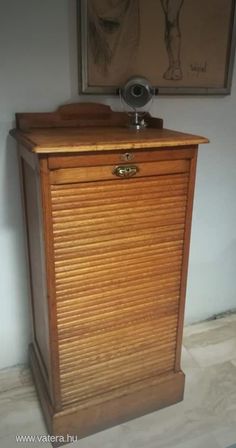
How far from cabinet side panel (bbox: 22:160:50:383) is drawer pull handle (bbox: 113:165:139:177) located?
0.24 meters

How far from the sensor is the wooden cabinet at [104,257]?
112 cm

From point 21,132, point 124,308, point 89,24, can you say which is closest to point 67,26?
point 89,24

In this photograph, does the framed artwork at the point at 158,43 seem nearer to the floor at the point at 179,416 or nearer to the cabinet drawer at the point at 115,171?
the cabinet drawer at the point at 115,171

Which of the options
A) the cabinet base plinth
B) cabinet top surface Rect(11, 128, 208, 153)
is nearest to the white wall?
cabinet top surface Rect(11, 128, 208, 153)

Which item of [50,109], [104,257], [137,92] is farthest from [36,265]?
[137,92]

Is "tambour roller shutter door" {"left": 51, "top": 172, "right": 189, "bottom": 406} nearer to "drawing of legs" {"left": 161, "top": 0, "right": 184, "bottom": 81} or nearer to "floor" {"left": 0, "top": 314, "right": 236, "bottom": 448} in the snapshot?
"floor" {"left": 0, "top": 314, "right": 236, "bottom": 448}

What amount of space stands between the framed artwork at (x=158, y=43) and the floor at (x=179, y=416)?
129 centimetres

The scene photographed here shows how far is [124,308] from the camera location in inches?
52.8

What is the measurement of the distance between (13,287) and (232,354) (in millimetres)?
1138

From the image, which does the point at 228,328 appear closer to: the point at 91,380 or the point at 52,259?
the point at 91,380

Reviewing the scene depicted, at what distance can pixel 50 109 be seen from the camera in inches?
56.3

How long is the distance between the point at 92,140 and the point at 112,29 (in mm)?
585

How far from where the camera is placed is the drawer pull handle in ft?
3.75
